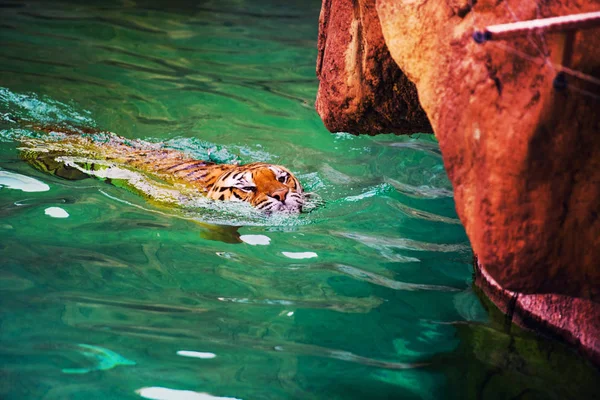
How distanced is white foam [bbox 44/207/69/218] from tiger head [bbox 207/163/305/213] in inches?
41.7

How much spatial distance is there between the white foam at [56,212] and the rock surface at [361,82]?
1847 millimetres

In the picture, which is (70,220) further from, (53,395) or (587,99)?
(587,99)

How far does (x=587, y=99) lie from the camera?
254 cm

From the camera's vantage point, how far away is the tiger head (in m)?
4.82

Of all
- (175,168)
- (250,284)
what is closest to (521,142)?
(250,284)

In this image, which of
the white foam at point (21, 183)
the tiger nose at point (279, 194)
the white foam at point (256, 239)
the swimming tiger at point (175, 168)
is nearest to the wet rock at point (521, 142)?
the white foam at point (256, 239)

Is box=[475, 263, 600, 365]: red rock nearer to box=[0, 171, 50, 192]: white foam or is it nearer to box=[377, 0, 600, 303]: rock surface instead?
box=[377, 0, 600, 303]: rock surface

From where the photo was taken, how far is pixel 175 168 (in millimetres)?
5617

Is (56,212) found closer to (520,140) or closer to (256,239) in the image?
(256,239)

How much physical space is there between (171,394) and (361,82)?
2268 millimetres

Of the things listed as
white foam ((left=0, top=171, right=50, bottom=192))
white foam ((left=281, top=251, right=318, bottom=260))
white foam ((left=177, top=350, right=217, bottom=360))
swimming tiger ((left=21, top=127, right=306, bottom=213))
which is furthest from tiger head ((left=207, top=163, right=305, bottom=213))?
white foam ((left=177, top=350, right=217, bottom=360))

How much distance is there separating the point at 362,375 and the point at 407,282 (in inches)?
40.3

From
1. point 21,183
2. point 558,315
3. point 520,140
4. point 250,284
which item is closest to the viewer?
point 520,140

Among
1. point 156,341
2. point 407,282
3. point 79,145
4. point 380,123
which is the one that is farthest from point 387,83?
point 79,145
